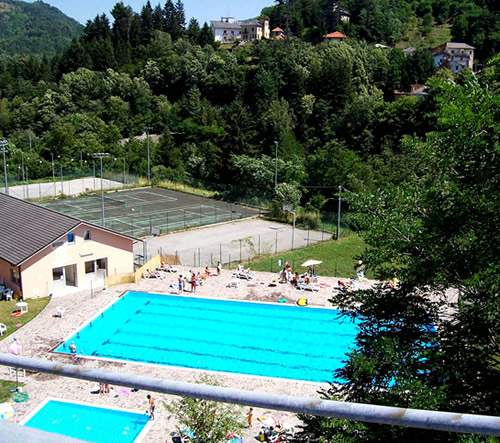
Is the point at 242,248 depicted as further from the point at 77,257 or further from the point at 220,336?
the point at 220,336

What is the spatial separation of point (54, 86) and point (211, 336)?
77.5 metres

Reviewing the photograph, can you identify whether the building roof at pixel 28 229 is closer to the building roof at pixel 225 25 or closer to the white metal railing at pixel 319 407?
the white metal railing at pixel 319 407

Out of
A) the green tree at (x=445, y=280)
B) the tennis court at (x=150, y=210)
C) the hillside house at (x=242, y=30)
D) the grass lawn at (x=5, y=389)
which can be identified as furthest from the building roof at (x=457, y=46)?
the grass lawn at (x=5, y=389)

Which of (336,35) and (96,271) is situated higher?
(336,35)

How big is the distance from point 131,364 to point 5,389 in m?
4.34

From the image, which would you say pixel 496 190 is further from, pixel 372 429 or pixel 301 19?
pixel 301 19

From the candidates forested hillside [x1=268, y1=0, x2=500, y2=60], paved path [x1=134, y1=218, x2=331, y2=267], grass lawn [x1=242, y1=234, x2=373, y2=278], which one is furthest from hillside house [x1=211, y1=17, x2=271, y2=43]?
grass lawn [x1=242, y1=234, x2=373, y2=278]

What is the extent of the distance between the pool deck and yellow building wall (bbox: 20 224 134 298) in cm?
106

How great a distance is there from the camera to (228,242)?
3666 centimetres

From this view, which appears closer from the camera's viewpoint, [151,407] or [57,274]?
[151,407]

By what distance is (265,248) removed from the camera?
35219mm

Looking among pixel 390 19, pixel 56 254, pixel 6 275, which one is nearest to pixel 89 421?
pixel 56 254

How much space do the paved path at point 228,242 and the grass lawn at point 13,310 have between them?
8.97 meters

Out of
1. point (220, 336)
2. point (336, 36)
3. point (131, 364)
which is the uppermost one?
point (336, 36)
